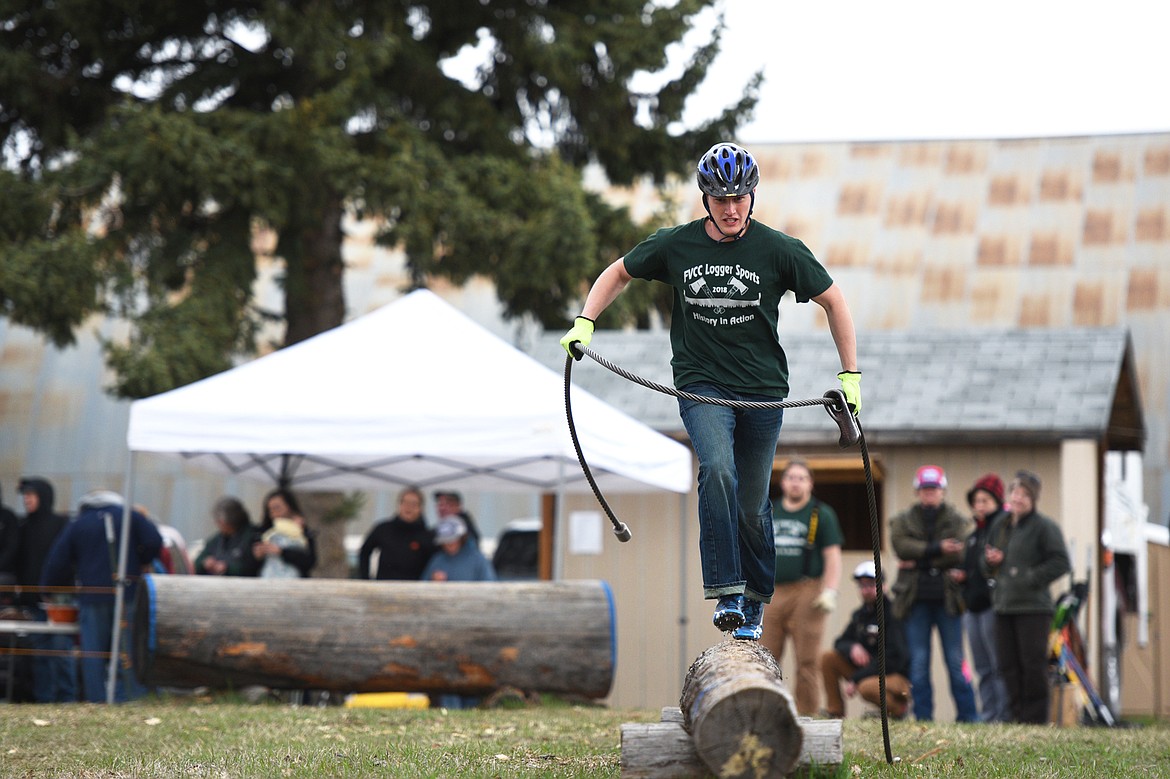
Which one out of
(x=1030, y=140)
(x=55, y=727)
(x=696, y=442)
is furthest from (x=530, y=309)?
(x=1030, y=140)

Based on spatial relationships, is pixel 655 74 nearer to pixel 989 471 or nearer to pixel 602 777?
pixel 989 471

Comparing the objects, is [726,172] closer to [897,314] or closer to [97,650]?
[97,650]

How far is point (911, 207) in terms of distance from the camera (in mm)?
30172

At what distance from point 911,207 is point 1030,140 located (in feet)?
10.6

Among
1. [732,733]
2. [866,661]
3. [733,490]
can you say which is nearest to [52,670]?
[866,661]

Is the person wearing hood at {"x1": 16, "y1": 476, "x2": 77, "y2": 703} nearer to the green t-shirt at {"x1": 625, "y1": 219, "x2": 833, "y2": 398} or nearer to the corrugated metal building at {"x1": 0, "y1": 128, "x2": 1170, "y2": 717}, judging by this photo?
the corrugated metal building at {"x1": 0, "y1": 128, "x2": 1170, "y2": 717}

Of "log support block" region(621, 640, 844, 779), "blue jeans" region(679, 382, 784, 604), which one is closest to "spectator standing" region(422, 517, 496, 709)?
"blue jeans" region(679, 382, 784, 604)

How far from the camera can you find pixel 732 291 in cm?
672

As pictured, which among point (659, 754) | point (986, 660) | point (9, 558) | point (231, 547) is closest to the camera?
point (659, 754)

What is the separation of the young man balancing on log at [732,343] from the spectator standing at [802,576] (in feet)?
15.0

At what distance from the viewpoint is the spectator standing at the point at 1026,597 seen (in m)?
11.0

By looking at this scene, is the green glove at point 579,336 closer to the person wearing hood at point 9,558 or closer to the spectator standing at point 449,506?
the spectator standing at point 449,506

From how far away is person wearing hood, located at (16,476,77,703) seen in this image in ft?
42.5

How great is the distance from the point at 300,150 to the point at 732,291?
468 inches
